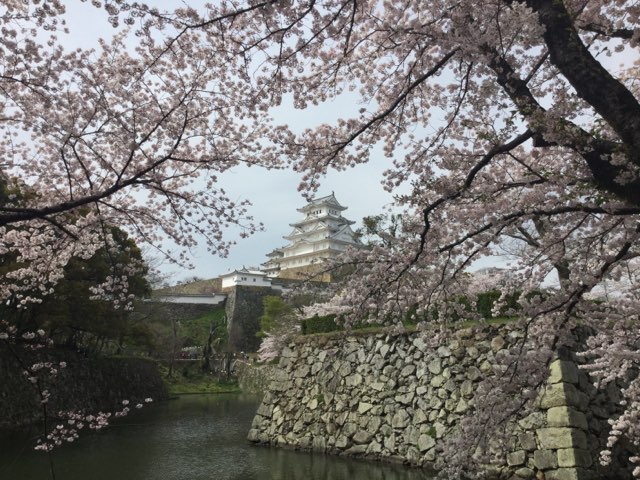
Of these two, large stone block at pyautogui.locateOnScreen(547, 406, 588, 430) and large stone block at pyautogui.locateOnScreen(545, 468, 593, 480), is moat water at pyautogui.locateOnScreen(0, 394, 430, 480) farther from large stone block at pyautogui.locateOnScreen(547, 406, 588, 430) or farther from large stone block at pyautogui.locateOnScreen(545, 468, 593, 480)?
large stone block at pyautogui.locateOnScreen(547, 406, 588, 430)

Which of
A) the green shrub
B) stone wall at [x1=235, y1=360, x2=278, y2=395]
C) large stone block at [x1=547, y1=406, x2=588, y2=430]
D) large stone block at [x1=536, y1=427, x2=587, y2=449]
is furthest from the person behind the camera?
stone wall at [x1=235, y1=360, x2=278, y2=395]

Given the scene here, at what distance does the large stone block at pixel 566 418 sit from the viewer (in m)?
6.04

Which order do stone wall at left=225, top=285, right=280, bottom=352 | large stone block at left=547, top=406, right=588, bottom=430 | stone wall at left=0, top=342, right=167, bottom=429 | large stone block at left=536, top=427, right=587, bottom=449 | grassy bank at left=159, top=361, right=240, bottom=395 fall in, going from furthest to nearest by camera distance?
stone wall at left=225, top=285, right=280, bottom=352 < grassy bank at left=159, top=361, right=240, bottom=395 < stone wall at left=0, top=342, right=167, bottom=429 < large stone block at left=547, top=406, right=588, bottom=430 < large stone block at left=536, top=427, right=587, bottom=449

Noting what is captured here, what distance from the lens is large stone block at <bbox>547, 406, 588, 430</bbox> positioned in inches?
238

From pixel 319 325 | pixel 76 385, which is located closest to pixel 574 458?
pixel 319 325

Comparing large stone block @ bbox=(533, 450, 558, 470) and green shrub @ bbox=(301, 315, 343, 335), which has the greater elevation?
green shrub @ bbox=(301, 315, 343, 335)

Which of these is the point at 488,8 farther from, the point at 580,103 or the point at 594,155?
the point at 594,155

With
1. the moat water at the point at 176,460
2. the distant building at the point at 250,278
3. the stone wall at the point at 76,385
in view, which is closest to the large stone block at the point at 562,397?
the moat water at the point at 176,460

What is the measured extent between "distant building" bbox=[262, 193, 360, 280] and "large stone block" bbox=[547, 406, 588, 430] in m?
29.9

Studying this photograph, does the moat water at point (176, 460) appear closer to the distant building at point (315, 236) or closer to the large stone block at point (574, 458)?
the large stone block at point (574, 458)

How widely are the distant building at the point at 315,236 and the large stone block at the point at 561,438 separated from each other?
29887 mm

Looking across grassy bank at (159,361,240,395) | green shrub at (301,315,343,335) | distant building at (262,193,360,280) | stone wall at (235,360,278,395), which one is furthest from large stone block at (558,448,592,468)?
distant building at (262,193,360,280)

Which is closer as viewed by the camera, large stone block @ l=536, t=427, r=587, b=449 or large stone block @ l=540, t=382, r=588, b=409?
large stone block @ l=536, t=427, r=587, b=449

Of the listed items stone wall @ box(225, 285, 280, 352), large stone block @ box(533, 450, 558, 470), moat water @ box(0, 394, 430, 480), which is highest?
stone wall @ box(225, 285, 280, 352)
